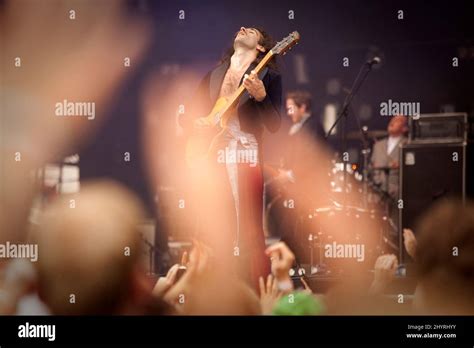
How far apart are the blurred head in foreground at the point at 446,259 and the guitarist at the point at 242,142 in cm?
100

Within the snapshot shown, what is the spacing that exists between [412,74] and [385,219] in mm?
944

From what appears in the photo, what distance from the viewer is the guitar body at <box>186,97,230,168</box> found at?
5.29 m

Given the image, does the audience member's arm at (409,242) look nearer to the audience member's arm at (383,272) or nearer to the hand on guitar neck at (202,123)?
the audience member's arm at (383,272)

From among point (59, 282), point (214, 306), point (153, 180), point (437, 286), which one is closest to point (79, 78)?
point (153, 180)

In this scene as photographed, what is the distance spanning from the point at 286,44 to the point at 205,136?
777mm

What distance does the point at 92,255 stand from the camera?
366 centimetres

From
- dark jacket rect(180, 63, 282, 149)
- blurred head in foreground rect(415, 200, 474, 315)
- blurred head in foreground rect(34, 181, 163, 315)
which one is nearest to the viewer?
blurred head in foreground rect(34, 181, 163, 315)

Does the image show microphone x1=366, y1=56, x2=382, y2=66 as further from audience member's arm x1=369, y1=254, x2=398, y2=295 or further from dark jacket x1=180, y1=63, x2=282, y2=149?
audience member's arm x1=369, y1=254, x2=398, y2=295

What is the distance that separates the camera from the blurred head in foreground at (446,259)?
5.13 meters

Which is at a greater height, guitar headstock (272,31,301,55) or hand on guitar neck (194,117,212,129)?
guitar headstock (272,31,301,55)
